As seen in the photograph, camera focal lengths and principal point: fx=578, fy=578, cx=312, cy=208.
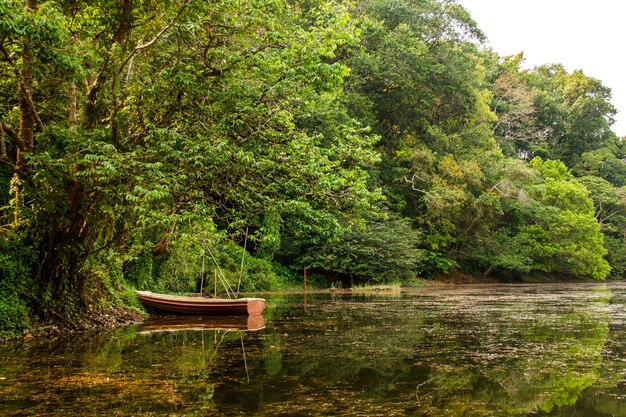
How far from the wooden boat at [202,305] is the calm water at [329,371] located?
2.08 metres

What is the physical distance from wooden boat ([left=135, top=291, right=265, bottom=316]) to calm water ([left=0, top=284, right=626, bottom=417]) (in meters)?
2.08

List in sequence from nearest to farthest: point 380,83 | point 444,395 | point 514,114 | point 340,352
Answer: point 444,395
point 340,352
point 380,83
point 514,114

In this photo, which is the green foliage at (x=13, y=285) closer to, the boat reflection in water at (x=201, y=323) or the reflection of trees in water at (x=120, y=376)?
the reflection of trees in water at (x=120, y=376)

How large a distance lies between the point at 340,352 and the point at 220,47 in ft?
18.5

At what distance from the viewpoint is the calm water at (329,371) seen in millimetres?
4863

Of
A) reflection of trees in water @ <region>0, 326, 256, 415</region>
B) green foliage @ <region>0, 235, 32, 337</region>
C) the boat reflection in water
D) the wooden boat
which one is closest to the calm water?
reflection of trees in water @ <region>0, 326, 256, 415</region>

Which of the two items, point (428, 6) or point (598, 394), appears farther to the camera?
point (428, 6)

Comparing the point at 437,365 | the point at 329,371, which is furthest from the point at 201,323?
the point at 437,365

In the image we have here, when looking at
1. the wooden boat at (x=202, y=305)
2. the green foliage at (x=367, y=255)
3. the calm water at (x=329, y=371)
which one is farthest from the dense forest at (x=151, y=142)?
the green foliage at (x=367, y=255)

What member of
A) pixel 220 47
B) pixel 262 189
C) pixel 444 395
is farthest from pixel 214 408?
pixel 220 47

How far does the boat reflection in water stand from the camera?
11417 mm

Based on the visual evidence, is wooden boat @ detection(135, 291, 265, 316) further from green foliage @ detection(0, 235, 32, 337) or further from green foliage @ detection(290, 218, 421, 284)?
green foliage @ detection(290, 218, 421, 284)

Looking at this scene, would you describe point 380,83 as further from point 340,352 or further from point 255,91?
point 340,352

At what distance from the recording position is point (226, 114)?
32.8 ft
